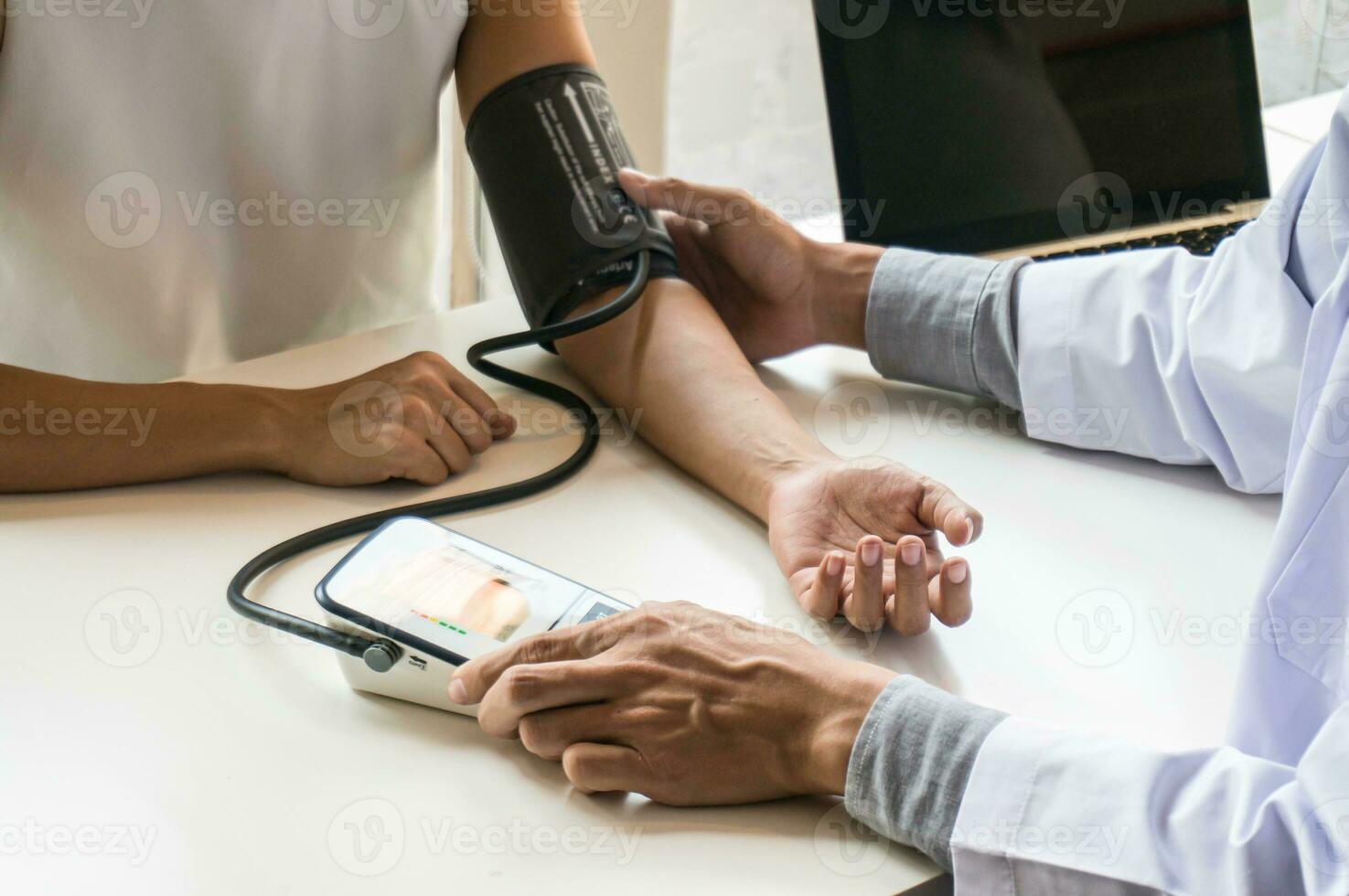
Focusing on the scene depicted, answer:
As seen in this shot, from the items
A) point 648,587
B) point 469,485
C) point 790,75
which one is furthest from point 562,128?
point 790,75

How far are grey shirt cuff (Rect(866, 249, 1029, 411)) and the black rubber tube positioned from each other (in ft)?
0.67

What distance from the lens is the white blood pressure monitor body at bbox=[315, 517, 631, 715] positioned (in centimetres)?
63

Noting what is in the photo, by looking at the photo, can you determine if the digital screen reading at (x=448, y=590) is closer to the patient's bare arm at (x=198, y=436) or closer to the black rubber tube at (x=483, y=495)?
the black rubber tube at (x=483, y=495)

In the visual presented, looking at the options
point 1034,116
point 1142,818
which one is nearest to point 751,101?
point 1034,116

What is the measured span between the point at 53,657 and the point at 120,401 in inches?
9.5

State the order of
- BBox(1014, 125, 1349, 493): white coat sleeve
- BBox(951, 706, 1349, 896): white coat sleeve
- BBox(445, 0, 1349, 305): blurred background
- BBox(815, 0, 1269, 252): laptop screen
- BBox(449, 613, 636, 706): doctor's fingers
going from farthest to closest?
BBox(445, 0, 1349, 305): blurred background < BBox(815, 0, 1269, 252): laptop screen < BBox(1014, 125, 1349, 493): white coat sleeve < BBox(449, 613, 636, 706): doctor's fingers < BBox(951, 706, 1349, 896): white coat sleeve

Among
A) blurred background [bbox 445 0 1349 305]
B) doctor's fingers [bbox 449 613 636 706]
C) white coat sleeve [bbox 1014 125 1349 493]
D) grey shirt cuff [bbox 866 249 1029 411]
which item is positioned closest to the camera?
doctor's fingers [bbox 449 613 636 706]

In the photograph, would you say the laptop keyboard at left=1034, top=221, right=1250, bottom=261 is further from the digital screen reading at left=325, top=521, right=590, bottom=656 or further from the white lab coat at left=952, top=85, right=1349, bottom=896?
the digital screen reading at left=325, top=521, right=590, bottom=656

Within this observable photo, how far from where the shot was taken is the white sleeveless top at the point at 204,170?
933 mm

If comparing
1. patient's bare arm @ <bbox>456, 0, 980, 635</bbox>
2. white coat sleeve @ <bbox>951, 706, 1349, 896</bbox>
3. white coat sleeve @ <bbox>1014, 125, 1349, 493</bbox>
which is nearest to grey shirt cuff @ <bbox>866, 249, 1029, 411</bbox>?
white coat sleeve @ <bbox>1014, 125, 1349, 493</bbox>

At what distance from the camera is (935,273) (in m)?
0.98

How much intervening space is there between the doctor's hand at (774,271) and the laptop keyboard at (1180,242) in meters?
0.22

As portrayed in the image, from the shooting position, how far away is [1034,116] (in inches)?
44.6

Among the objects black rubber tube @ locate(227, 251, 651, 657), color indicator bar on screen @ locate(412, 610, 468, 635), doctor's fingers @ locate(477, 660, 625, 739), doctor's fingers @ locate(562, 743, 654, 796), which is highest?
black rubber tube @ locate(227, 251, 651, 657)
